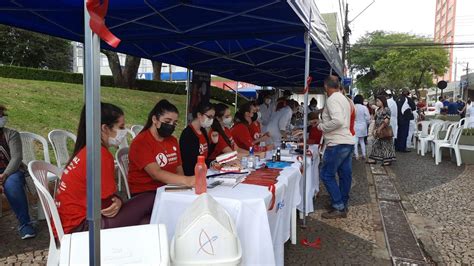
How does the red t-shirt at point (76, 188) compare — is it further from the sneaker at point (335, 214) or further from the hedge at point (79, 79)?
the hedge at point (79, 79)

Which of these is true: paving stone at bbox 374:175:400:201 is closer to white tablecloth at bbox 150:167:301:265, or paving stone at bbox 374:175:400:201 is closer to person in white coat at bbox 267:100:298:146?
person in white coat at bbox 267:100:298:146

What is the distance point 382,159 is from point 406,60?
1206 inches

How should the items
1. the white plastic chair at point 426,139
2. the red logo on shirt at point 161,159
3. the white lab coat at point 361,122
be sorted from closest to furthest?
1. the red logo on shirt at point 161,159
2. the white lab coat at point 361,122
3. the white plastic chair at point 426,139

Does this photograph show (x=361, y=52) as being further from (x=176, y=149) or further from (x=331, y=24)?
(x=176, y=149)

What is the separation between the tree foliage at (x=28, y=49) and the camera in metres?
26.0

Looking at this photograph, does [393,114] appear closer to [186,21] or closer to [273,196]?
[186,21]

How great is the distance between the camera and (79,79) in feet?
54.6

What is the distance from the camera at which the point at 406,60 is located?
35406 mm

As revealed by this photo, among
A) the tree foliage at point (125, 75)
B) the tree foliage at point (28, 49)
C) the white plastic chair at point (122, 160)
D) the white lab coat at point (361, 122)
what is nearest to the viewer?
the white plastic chair at point (122, 160)

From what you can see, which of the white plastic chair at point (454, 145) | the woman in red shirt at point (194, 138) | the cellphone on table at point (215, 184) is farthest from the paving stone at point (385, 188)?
the cellphone on table at point (215, 184)

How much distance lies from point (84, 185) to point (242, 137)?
9.86ft

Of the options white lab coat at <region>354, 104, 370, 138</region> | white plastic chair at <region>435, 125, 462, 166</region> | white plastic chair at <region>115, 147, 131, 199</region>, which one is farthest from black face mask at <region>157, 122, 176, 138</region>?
white plastic chair at <region>435, 125, 462, 166</region>

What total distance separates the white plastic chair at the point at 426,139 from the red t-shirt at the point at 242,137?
20.8 feet

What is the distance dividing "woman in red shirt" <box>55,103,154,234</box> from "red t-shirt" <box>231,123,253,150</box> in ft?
8.32
